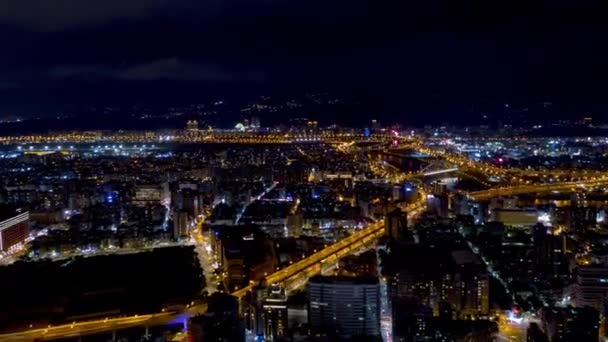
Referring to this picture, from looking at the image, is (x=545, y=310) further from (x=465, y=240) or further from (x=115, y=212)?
(x=115, y=212)

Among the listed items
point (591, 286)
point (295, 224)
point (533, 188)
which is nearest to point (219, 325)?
point (591, 286)

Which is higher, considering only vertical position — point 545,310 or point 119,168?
point 119,168

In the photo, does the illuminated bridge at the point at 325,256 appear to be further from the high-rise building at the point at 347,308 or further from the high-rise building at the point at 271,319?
the high-rise building at the point at 347,308

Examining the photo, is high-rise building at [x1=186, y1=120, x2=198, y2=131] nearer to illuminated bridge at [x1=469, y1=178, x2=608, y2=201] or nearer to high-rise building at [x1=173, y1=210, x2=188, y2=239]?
illuminated bridge at [x1=469, y1=178, x2=608, y2=201]

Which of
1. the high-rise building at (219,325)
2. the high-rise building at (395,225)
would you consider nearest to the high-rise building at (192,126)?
the high-rise building at (395,225)

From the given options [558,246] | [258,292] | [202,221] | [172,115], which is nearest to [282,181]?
[202,221]

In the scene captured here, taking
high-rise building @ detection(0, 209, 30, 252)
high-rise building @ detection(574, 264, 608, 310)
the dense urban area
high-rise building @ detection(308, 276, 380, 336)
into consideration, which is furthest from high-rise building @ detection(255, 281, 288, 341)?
high-rise building @ detection(0, 209, 30, 252)
